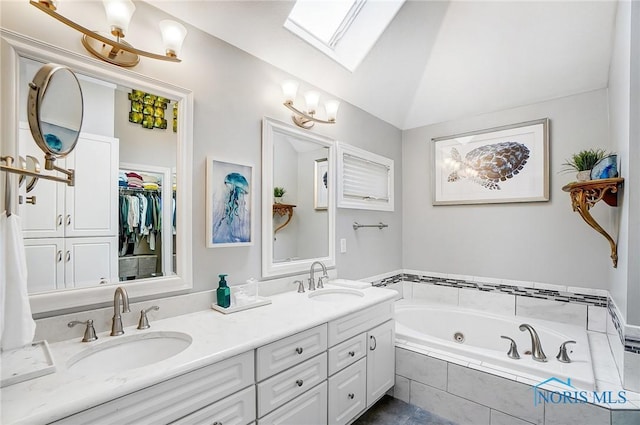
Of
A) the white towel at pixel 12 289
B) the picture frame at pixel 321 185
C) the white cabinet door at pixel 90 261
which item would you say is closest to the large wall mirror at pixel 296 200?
the picture frame at pixel 321 185

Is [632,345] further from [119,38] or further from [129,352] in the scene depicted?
[119,38]

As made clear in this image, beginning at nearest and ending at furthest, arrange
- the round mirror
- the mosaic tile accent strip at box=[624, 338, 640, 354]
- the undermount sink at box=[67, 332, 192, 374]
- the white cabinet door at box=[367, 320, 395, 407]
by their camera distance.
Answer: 1. the round mirror
2. the undermount sink at box=[67, 332, 192, 374]
3. the mosaic tile accent strip at box=[624, 338, 640, 354]
4. the white cabinet door at box=[367, 320, 395, 407]

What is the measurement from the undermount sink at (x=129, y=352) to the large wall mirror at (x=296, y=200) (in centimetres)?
72

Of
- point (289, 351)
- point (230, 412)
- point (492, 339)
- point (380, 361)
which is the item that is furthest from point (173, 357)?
point (492, 339)

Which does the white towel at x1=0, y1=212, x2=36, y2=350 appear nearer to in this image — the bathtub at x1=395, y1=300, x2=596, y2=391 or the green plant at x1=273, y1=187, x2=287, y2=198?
the green plant at x1=273, y1=187, x2=287, y2=198

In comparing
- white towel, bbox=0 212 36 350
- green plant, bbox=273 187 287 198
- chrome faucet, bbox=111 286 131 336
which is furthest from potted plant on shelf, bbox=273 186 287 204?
white towel, bbox=0 212 36 350

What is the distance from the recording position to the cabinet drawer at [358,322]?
5.64ft

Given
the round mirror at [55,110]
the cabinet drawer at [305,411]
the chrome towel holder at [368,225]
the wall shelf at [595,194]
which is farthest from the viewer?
the chrome towel holder at [368,225]

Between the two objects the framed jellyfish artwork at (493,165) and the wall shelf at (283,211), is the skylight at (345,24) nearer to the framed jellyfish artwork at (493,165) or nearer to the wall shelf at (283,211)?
the wall shelf at (283,211)

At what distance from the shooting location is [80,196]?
1.33 meters

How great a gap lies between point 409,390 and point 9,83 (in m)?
2.68

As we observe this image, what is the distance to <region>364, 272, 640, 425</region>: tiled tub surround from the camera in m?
1.68

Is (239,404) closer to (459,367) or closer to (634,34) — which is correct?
(459,367)

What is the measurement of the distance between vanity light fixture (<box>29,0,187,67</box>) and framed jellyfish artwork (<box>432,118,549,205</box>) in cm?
252
